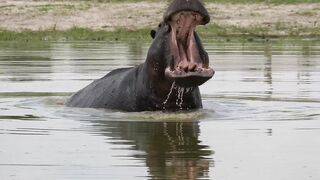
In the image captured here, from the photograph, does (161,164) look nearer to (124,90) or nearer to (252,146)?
(252,146)

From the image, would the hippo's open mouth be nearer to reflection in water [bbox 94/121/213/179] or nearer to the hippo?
the hippo

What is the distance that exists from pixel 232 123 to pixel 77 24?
28247 mm

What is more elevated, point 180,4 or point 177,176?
point 180,4

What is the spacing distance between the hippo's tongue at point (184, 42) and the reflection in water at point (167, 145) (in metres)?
0.62

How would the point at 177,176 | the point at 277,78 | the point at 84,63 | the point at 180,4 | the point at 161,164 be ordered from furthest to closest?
the point at 84,63 < the point at 277,78 < the point at 180,4 < the point at 161,164 < the point at 177,176

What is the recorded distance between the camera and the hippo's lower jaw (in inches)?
409

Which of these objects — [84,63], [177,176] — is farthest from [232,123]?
[84,63]

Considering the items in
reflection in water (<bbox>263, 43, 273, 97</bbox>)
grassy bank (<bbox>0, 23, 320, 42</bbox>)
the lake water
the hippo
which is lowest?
grassy bank (<bbox>0, 23, 320, 42</bbox>)

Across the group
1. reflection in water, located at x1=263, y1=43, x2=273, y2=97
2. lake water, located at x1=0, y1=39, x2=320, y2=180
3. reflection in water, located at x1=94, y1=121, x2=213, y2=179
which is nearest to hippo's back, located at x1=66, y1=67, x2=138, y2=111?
lake water, located at x1=0, y1=39, x2=320, y2=180

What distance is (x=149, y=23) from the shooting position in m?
38.0

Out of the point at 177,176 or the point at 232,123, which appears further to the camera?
the point at 232,123

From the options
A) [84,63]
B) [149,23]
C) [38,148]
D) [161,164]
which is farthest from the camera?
[149,23]

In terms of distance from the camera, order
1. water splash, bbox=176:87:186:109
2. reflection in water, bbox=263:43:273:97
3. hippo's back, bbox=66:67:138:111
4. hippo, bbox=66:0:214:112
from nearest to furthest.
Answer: hippo, bbox=66:0:214:112 < water splash, bbox=176:87:186:109 < hippo's back, bbox=66:67:138:111 < reflection in water, bbox=263:43:273:97

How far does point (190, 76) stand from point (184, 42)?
54 centimetres
